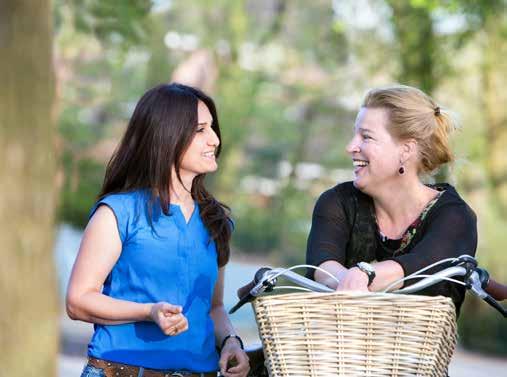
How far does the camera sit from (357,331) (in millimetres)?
2998

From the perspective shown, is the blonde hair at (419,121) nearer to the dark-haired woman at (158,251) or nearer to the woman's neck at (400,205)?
the woman's neck at (400,205)

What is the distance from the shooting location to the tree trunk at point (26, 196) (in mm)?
7137

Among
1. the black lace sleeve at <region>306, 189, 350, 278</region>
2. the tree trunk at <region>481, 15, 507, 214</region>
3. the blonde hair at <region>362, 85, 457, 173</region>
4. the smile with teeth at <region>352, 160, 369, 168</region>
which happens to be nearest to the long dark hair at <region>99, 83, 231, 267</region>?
the black lace sleeve at <region>306, 189, 350, 278</region>

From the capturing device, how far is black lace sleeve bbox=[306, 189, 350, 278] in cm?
367

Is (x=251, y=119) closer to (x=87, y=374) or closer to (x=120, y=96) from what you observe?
(x=120, y=96)

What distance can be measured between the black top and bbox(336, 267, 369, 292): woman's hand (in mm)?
275

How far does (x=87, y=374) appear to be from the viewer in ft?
11.6

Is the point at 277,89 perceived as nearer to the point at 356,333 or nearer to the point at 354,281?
the point at 354,281

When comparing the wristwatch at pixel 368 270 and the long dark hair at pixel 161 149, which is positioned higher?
the long dark hair at pixel 161 149

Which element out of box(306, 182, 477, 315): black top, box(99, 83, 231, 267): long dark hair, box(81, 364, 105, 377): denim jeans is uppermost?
box(99, 83, 231, 267): long dark hair

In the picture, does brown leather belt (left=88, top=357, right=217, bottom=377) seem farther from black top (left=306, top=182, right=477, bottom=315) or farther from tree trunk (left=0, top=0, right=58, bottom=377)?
tree trunk (left=0, top=0, right=58, bottom=377)

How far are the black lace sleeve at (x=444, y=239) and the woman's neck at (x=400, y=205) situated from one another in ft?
0.32

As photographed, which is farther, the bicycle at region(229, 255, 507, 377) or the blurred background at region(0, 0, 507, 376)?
the blurred background at region(0, 0, 507, 376)

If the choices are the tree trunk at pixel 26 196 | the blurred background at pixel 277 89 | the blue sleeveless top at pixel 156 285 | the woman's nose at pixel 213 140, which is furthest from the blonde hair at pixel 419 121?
the blurred background at pixel 277 89
